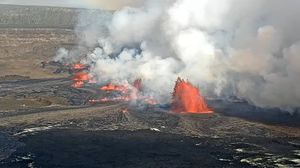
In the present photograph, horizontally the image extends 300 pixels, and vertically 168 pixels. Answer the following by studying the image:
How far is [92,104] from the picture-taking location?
89.7 m

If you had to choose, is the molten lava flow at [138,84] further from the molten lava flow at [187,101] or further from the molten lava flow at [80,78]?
the molten lava flow at [187,101]

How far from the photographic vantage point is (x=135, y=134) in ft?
217

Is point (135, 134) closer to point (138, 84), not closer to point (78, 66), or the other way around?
point (138, 84)

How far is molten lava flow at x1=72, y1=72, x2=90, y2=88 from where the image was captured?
388 feet

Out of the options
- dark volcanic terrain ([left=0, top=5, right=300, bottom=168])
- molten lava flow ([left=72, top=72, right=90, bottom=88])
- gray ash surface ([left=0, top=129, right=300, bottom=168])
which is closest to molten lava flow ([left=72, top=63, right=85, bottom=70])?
molten lava flow ([left=72, top=72, right=90, bottom=88])

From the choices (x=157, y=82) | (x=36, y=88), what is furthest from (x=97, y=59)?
(x=157, y=82)

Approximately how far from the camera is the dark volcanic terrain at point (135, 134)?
5491 centimetres

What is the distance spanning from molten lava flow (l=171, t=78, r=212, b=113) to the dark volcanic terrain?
6.50ft

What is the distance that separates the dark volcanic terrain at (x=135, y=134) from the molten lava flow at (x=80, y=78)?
1531 centimetres

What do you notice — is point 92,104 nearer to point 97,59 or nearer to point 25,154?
point 25,154

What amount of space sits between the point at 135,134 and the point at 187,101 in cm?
1949

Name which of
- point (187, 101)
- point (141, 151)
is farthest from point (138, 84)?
point (141, 151)

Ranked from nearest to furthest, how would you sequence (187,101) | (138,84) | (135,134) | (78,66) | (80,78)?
(135,134)
(187,101)
(138,84)
(80,78)
(78,66)

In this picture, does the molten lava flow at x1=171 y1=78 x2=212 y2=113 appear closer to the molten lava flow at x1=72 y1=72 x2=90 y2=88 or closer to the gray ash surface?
the gray ash surface
